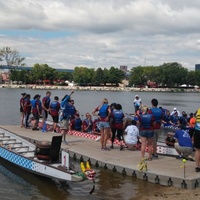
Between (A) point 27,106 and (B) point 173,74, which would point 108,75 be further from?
(A) point 27,106

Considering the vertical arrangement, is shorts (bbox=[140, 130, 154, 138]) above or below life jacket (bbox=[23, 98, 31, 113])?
below

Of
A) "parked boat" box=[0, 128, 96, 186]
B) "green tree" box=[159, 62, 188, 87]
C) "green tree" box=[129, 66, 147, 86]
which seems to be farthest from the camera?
"green tree" box=[129, 66, 147, 86]

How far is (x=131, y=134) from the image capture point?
558 inches

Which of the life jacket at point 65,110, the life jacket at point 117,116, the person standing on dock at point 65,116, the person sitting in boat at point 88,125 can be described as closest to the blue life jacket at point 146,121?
the life jacket at point 117,116

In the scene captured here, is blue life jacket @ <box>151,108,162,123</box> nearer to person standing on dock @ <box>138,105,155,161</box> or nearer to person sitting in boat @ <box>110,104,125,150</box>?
person standing on dock @ <box>138,105,155,161</box>

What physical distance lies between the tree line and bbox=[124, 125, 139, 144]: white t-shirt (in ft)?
438

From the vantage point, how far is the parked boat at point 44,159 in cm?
1004

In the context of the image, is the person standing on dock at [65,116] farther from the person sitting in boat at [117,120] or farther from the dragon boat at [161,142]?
the person sitting in boat at [117,120]

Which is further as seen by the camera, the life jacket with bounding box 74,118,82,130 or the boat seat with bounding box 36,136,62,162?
the life jacket with bounding box 74,118,82,130

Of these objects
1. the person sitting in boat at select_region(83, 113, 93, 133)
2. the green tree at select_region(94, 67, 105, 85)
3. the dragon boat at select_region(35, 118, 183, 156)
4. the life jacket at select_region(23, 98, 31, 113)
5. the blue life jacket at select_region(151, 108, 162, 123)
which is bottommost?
the dragon boat at select_region(35, 118, 183, 156)

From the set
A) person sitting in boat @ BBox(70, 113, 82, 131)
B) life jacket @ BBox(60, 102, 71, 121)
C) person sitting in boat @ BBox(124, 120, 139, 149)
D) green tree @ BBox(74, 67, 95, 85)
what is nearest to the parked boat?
life jacket @ BBox(60, 102, 71, 121)

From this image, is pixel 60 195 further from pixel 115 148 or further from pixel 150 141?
pixel 115 148

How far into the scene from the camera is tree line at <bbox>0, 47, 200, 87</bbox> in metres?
146

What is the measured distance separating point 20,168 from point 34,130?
20.4ft
